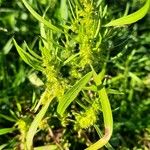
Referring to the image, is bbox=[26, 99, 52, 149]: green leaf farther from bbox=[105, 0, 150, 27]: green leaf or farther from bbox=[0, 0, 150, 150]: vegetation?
bbox=[105, 0, 150, 27]: green leaf

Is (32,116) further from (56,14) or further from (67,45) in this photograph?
(56,14)

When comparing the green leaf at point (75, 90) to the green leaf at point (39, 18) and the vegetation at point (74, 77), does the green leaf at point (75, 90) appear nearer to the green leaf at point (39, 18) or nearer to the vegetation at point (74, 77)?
the vegetation at point (74, 77)

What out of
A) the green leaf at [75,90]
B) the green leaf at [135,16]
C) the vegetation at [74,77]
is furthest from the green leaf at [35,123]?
the green leaf at [135,16]

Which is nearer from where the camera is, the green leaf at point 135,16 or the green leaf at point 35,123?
the green leaf at point 135,16

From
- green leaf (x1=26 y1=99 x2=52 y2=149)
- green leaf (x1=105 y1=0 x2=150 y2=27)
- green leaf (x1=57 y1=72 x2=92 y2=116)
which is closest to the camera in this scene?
green leaf (x1=105 y1=0 x2=150 y2=27)

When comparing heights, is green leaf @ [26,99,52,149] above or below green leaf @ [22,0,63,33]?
below

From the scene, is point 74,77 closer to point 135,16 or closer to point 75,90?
point 75,90

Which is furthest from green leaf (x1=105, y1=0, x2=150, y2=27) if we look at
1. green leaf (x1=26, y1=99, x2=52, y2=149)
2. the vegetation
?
green leaf (x1=26, y1=99, x2=52, y2=149)

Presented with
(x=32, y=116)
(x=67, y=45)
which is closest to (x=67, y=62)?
(x=67, y=45)
